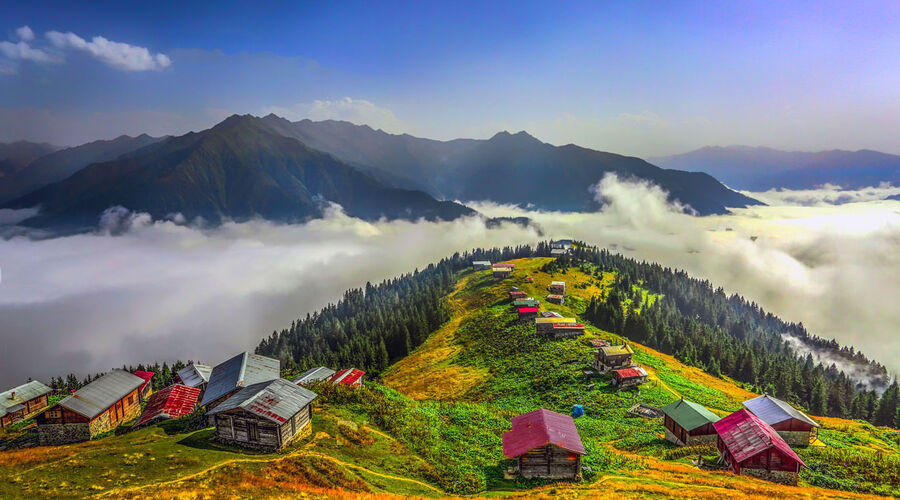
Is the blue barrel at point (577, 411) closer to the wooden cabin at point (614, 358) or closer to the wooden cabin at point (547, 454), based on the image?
the wooden cabin at point (614, 358)

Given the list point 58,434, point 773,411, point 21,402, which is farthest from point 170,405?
point 773,411

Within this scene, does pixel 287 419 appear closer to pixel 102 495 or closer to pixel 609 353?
pixel 102 495

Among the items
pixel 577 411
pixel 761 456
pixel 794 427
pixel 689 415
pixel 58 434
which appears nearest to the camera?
pixel 761 456

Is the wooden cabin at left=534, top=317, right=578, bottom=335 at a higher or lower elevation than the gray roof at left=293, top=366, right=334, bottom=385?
lower

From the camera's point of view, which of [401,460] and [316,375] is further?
[316,375]

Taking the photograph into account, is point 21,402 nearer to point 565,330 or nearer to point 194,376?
point 194,376

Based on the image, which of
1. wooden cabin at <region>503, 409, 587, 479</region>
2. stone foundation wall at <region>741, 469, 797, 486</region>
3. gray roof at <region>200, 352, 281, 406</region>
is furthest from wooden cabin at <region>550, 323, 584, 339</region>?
gray roof at <region>200, 352, 281, 406</region>

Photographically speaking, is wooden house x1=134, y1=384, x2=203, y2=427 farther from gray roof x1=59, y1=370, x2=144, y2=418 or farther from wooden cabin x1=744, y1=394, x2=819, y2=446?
wooden cabin x1=744, y1=394, x2=819, y2=446
